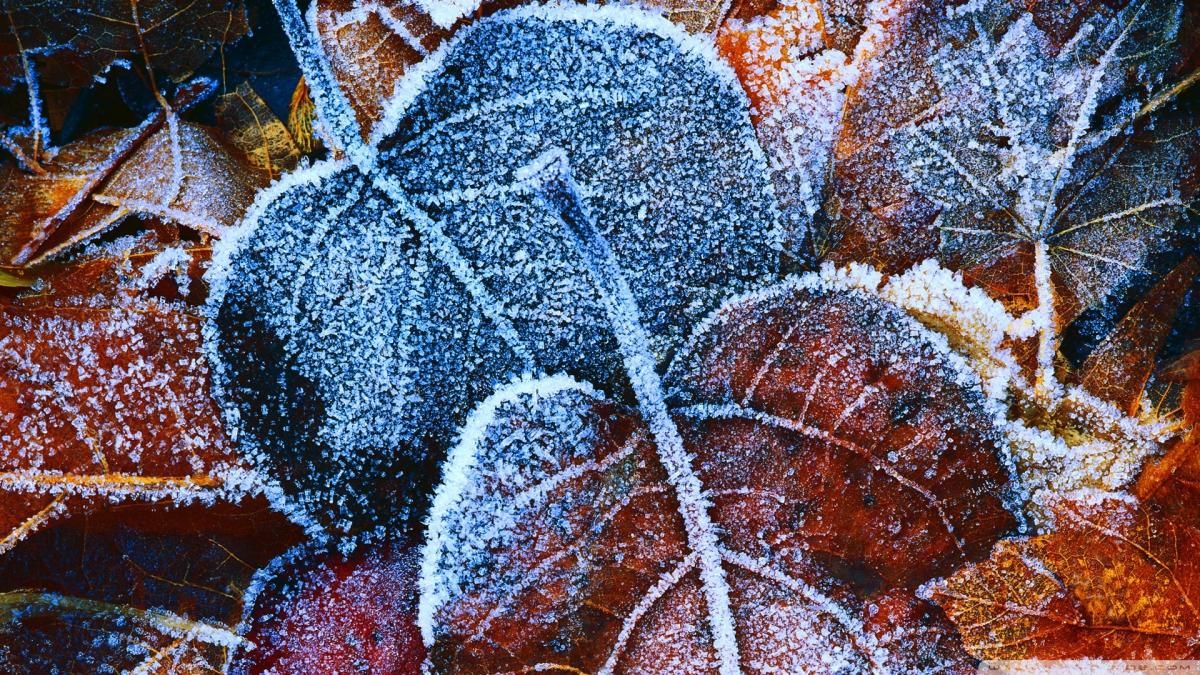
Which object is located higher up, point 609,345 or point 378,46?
point 378,46

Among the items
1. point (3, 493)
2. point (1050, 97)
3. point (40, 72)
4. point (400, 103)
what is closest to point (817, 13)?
point (1050, 97)

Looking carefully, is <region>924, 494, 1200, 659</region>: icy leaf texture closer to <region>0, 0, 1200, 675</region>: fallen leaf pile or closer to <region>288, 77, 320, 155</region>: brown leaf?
<region>0, 0, 1200, 675</region>: fallen leaf pile

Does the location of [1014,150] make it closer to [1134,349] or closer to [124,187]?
[1134,349]

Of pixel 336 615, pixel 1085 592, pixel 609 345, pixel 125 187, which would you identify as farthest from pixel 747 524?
pixel 125 187

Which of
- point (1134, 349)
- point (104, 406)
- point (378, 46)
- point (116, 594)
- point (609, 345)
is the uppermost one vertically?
point (378, 46)

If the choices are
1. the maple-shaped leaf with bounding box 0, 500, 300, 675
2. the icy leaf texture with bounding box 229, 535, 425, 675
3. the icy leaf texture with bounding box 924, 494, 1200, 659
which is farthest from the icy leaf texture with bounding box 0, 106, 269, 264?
the icy leaf texture with bounding box 924, 494, 1200, 659

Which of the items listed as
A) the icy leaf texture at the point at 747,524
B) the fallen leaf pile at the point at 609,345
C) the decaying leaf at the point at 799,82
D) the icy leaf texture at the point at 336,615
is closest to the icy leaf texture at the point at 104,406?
the fallen leaf pile at the point at 609,345

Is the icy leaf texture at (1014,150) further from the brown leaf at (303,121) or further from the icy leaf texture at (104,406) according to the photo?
the icy leaf texture at (104,406)
